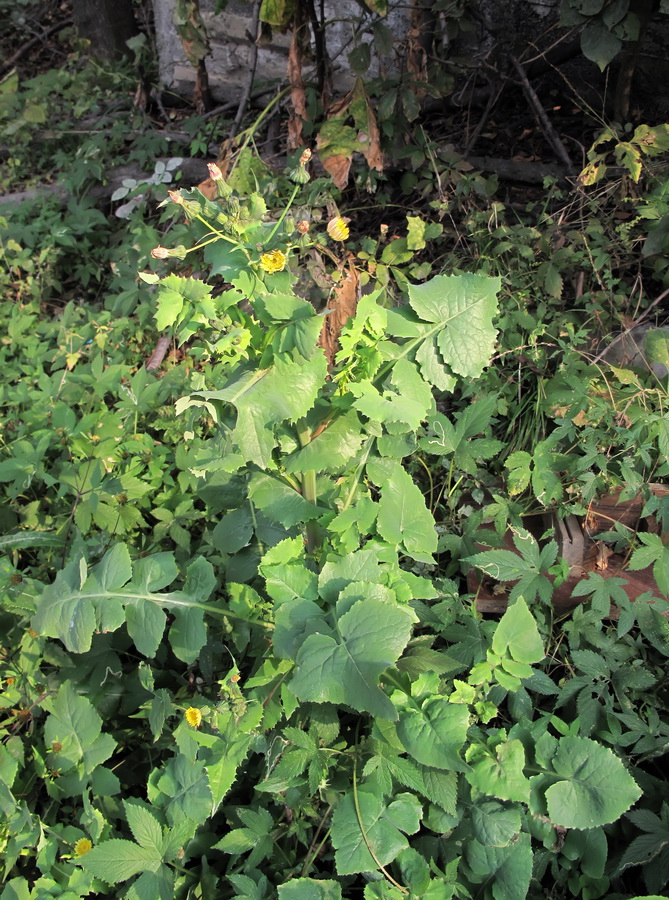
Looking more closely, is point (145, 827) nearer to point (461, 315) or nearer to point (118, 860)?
point (118, 860)

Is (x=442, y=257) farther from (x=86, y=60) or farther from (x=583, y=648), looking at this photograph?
(x=86, y=60)

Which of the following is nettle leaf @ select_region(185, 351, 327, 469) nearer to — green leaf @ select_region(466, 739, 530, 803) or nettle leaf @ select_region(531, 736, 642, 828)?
green leaf @ select_region(466, 739, 530, 803)

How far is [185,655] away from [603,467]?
1282 mm


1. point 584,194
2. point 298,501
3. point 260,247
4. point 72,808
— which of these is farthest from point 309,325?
point 584,194

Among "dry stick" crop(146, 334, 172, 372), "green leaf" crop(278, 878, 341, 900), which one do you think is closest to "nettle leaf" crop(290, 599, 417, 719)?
"green leaf" crop(278, 878, 341, 900)

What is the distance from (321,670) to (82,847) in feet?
2.78

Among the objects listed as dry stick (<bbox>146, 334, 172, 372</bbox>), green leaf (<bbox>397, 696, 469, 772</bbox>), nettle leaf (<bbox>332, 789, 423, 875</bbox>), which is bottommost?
nettle leaf (<bbox>332, 789, 423, 875</bbox>)

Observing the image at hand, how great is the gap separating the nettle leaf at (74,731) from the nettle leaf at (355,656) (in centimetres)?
71

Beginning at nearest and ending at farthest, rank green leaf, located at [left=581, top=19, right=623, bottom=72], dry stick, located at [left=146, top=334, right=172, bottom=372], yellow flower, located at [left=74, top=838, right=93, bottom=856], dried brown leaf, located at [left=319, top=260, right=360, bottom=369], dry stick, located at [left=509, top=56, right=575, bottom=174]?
yellow flower, located at [left=74, top=838, right=93, bottom=856], dried brown leaf, located at [left=319, top=260, right=360, bottom=369], green leaf, located at [left=581, top=19, right=623, bottom=72], dry stick, located at [left=146, top=334, right=172, bottom=372], dry stick, located at [left=509, top=56, right=575, bottom=174]

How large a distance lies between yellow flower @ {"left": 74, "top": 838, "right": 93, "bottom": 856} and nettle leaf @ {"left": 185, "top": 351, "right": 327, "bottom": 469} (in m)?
1.05

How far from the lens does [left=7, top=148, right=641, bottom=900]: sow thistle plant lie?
3.89 ft

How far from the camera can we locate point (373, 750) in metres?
1.38

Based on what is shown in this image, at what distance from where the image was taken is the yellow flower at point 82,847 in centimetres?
150

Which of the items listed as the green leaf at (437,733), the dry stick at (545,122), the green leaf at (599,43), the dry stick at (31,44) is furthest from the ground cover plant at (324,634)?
the dry stick at (31,44)
